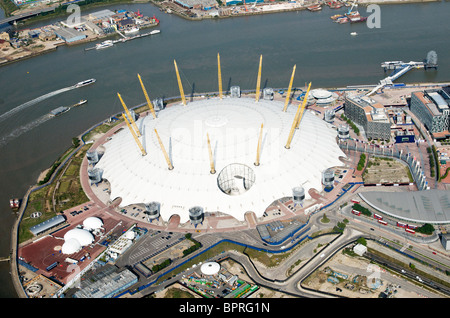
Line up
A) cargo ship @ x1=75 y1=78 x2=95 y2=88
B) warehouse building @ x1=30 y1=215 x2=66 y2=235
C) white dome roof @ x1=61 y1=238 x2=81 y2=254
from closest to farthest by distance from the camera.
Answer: white dome roof @ x1=61 y1=238 x2=81 y2=254 → warehouse building @ x1=30 y1=215 x2=66 y2=235 → cargo ship @ x1=75 y1=78 x2=95 y2=88

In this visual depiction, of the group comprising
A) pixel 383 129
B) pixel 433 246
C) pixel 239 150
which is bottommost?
pixel 433 246

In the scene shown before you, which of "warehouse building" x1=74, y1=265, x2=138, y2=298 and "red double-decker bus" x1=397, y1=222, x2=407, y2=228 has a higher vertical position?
"warehouse building" x1=74, y1=265, x2=138, y2=298

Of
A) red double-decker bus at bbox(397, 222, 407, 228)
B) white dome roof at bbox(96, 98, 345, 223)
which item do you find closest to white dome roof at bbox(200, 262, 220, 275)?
white dome roof at bbox(96, 98, 345, 223)

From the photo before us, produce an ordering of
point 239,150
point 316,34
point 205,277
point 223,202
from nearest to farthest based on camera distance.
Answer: point 205,277
point 223,202
point 239,150
point 316,34

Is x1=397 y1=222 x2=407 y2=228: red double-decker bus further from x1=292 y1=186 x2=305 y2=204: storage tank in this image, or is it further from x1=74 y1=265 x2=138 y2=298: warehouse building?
x1=74 y1=265 x2=138 y2=298: warehouse building

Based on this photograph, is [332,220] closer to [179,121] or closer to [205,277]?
[205,277]

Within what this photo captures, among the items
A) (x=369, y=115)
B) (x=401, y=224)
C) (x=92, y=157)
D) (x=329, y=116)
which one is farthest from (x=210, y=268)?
(x=369, y=115)

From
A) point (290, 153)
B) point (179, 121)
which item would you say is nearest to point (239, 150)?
point (290, 153)
